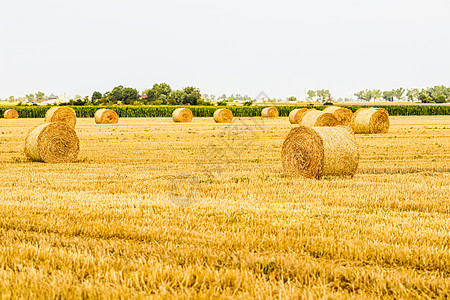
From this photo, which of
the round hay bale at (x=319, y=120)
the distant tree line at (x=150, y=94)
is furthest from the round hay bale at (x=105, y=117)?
the distant tree line at (x=150, y=94)

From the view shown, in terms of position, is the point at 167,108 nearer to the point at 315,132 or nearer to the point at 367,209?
the point at 315,132

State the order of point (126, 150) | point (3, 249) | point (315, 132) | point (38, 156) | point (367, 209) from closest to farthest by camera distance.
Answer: point (3, 249) → point (367, 209) → point (315, 132) → point (38, 156) → point (126, 150)

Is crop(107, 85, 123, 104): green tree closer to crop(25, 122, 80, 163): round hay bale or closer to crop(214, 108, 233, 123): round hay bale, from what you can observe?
crop(214, 108, 233, 123): round hay bale

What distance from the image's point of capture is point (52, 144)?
19.2m

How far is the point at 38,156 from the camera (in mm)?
19094

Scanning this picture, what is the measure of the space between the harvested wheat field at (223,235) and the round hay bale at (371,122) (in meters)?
17.6

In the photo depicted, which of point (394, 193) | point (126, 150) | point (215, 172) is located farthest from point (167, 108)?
point (394, 193)

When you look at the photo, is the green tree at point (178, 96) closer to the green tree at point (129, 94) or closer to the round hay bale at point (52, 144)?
the green tree at point (129, 94)

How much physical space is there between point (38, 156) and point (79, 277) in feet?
48.0

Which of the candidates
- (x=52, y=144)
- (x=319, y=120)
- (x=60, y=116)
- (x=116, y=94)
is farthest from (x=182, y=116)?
(x=116, y=94)

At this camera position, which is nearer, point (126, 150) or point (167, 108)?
point (126, 150)

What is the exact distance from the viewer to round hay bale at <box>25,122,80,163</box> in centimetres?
1900

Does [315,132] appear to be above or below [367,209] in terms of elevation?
above

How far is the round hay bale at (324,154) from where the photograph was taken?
1415 cm
